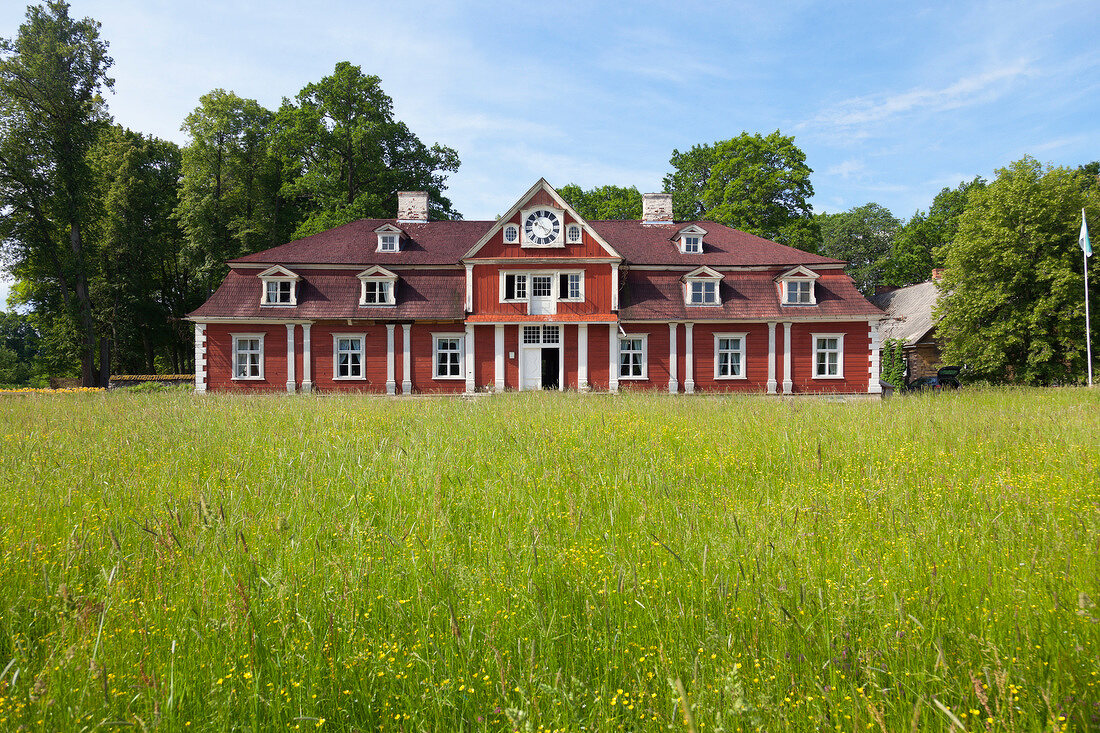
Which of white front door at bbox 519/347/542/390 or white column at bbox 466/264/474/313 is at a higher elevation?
white column at bbox 466/264/474/313

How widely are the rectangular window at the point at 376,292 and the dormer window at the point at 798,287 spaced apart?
60.6ft

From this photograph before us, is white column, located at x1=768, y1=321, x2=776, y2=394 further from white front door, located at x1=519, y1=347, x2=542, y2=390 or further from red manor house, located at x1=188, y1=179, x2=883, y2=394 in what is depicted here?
white front door, located at x1=519, y1=347, x2=542, y2=390

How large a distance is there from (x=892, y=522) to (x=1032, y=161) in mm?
32453

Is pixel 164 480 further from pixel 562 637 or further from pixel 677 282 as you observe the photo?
pixel 677 282

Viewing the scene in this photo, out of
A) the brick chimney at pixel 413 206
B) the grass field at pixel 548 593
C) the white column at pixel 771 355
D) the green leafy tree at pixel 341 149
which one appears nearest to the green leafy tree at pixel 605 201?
the green leafy tree at pixel 341 149

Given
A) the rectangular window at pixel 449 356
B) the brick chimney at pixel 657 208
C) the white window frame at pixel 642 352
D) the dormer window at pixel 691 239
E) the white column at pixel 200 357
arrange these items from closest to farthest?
1. the white column at pixel 200 357
2. the white window frame at pixel 642 352
3. the rectangular window at pixel 449 356
4. the dormer window at pixel 691 239
5. the brick chimney at pixel 657 208

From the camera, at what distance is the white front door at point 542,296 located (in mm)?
23391

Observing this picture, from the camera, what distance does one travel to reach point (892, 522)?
12.1 feet

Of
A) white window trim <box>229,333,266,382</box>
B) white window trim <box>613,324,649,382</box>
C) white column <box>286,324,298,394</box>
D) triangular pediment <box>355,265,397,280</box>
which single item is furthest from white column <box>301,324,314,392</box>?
white window trim <box>613,324,649,382</box>

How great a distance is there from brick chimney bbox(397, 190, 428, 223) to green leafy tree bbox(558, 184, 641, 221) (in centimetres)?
2331

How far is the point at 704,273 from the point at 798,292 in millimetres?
4450

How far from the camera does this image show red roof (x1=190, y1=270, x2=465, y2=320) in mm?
23062

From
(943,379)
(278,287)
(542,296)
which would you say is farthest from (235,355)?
(943,379)

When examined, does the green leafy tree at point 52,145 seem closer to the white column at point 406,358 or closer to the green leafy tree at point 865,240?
the white column at point 406,358
